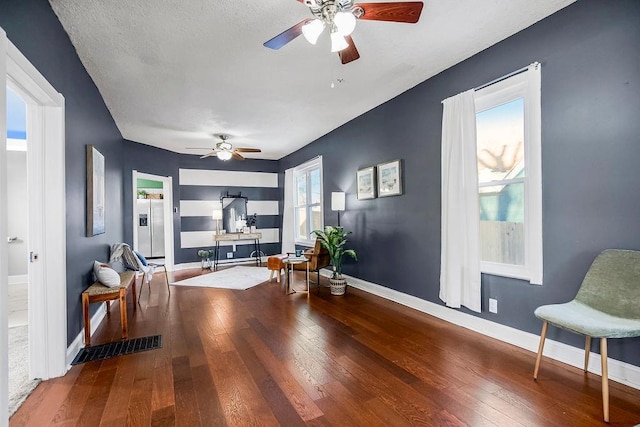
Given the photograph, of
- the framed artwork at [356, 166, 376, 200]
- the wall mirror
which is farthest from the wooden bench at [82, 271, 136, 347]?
the wall mirror

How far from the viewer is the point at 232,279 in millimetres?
5547

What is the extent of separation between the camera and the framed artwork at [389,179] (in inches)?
154

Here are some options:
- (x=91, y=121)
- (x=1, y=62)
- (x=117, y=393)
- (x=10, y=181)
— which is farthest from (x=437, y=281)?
(x=10, y=181)

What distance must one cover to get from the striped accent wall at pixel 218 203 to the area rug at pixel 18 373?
4.20 m

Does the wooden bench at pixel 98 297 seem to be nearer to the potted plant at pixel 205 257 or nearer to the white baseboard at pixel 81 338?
the white baseboard at pixel 81 338

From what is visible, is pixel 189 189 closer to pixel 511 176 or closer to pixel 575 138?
pixel 511 176

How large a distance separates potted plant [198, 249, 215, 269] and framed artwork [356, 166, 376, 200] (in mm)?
4077

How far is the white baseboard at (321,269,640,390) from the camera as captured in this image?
201 cm

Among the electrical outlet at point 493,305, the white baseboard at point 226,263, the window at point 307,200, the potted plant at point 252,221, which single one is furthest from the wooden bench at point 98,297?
the potted plant at point 252,221

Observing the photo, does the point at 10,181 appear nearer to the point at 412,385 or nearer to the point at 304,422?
the point at 304,422

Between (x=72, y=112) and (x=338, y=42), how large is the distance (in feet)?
7.86

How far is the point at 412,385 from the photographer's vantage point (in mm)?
2049

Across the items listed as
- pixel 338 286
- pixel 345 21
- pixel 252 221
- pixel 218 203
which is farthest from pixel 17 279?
pixel 345 21

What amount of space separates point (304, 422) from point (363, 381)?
0.57 m
